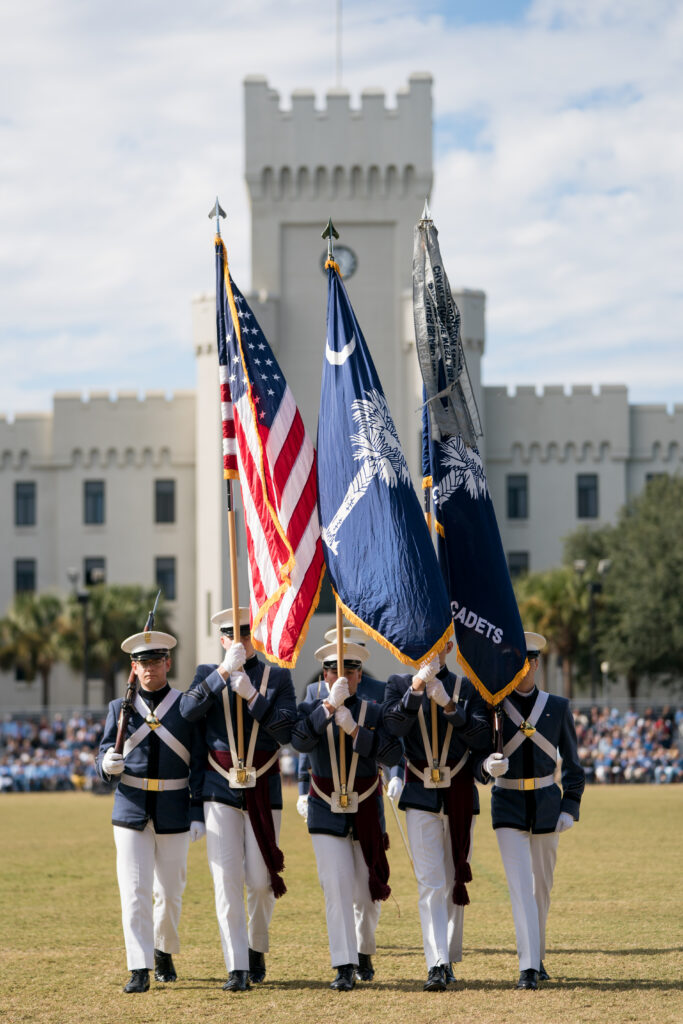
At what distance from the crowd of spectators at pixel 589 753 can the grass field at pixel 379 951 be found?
16177 millimetres

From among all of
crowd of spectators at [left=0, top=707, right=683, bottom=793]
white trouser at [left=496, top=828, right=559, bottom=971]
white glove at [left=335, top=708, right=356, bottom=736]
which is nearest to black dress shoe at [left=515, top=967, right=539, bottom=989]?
white trouser at [left=496, top=828, right=559, bottom=971]

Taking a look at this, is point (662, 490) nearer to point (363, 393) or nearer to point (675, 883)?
point (675, 883)

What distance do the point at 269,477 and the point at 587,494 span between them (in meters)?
47.6

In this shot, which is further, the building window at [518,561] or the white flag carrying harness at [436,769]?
the building window at [518,561]

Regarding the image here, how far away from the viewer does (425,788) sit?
9.36m

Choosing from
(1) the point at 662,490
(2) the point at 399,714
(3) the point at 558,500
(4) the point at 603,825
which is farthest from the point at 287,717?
(3) the point at 558,500

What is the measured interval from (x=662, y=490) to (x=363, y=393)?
41971 mm

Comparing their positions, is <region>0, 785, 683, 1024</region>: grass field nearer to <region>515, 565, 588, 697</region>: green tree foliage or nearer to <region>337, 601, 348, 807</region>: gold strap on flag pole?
<region>337, 601, 348, 807</region>: gold strap on flag pole

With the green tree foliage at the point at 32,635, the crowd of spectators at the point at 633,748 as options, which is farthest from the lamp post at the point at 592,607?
the green tree foliage at the point at 32,635

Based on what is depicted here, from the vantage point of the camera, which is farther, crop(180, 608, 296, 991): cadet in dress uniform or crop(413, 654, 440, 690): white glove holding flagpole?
crop(180, 608, 296, 991): cadet in dress uniform

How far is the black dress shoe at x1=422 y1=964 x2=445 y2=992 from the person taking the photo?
882cm

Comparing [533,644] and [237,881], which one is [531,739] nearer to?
[533,644]

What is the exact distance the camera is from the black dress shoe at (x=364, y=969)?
31.2ft

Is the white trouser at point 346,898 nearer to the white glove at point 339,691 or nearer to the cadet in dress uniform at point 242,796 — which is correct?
the cadet in dress uniform at point 242,796
